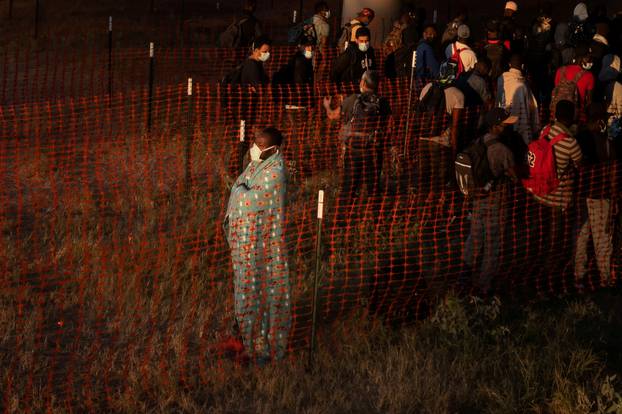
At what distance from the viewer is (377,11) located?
2052 cm

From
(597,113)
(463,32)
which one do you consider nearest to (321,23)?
(463,32)

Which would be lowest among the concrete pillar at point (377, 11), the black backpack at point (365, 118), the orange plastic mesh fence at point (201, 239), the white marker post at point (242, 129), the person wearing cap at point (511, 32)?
the orange plastic mesh fence at point (201, 239)

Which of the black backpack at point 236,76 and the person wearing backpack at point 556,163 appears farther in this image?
the black backpack at point 236,76

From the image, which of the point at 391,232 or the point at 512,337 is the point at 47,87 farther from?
the point at 512,337

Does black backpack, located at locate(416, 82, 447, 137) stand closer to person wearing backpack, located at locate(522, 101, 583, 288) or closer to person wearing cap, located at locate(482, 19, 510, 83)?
person wearing cap, located at locate(482, 19, 510, 83)

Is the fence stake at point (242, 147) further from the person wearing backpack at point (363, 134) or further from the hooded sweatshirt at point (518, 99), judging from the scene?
the hooded sweatshirt at point (518, 99)

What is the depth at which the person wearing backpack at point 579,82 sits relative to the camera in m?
12.6

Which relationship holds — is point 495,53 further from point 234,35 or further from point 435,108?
point 234,35

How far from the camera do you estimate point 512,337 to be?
9.25 meters

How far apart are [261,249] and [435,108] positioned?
4419mm

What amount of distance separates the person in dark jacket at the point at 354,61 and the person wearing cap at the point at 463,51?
110cm

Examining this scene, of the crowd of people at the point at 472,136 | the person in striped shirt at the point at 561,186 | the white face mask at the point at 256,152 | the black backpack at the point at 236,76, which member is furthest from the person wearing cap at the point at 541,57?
the white face mask at the point at 256,152

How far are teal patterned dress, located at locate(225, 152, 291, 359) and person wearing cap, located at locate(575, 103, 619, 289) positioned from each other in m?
3.44

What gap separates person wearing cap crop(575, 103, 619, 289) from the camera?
1029 cm
